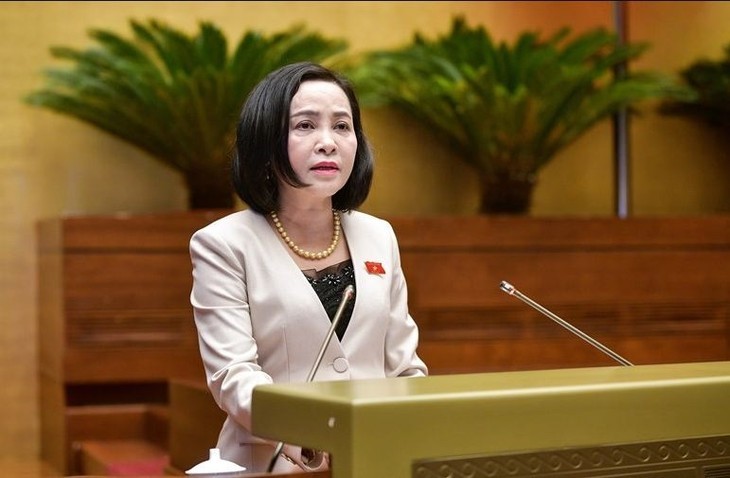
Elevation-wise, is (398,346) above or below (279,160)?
below

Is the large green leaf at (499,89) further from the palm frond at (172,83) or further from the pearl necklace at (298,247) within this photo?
the pearl necklace at (298,247)

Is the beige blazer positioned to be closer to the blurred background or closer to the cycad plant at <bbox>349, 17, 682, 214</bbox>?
the cycad plant at <bbox>349, 17, 682, 214</bbox>

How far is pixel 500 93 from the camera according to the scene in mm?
6758

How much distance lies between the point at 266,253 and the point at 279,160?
0.19 m

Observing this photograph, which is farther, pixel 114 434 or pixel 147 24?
pixel 147 24

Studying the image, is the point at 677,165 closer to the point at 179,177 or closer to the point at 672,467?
the point at 179,177

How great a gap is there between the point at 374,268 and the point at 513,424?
832mm

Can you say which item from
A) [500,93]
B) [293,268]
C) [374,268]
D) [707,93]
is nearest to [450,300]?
[500,93]

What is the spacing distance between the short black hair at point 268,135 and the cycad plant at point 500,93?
163 inches

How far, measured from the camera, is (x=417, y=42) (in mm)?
7215

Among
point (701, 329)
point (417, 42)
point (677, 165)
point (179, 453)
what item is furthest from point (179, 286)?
point (677, 165)

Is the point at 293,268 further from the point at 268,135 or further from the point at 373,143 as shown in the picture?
the point at 373,143

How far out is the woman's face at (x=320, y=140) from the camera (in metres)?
2.60

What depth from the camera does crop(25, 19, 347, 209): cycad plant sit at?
253 inches
